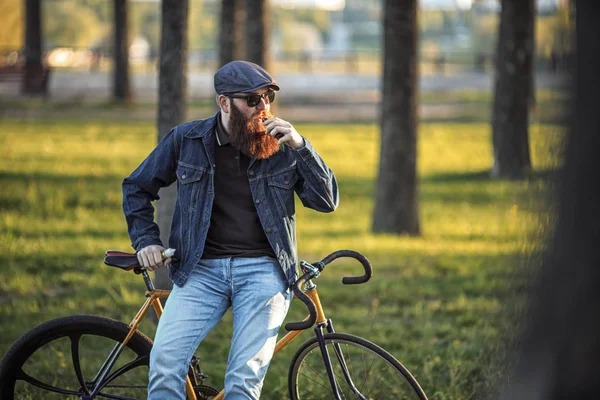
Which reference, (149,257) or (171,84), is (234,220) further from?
(171,84)

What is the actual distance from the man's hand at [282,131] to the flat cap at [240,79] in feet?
0.52

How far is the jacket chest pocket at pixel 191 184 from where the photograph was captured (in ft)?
12.9

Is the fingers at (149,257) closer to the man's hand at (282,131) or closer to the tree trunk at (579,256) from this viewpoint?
the man's hand at (282,131)

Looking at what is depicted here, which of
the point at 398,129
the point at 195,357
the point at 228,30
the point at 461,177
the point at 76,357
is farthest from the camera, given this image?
the point at 461,177

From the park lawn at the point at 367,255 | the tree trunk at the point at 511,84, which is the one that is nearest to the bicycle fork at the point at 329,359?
the park lawn at the point at 367,255

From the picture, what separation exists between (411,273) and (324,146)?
422 inches

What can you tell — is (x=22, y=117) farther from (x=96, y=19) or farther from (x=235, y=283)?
(x=96, y=19)

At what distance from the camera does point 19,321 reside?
702cm

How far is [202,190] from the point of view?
3.94 m

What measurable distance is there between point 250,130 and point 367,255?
6.20 metres

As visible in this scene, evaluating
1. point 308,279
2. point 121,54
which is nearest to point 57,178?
point 308,279

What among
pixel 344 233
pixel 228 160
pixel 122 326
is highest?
pixel 228 160

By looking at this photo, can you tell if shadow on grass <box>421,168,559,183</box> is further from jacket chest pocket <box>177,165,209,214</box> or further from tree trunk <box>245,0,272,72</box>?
jacket chest pocket <box>177,165,209,214</box>

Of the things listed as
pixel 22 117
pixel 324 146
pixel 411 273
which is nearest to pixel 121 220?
pixel 411 273
